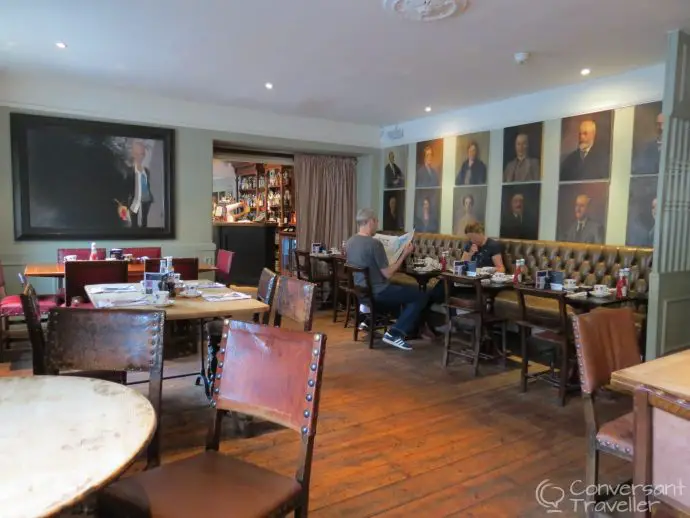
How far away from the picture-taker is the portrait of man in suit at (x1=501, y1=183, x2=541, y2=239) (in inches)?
233

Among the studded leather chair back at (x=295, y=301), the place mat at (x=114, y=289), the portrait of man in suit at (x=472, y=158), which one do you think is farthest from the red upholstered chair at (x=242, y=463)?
the portrait of man in suit at (x=472, y=158)

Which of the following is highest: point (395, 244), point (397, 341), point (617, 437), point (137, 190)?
point (137, 190)

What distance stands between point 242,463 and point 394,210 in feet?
21.8

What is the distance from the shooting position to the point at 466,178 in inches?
267

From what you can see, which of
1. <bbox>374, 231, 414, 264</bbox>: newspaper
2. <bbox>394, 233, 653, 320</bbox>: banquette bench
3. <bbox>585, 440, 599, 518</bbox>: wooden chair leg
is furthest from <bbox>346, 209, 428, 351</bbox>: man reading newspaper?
<bbox>585, 440, 599, 518</bbox>: wooden chair leg

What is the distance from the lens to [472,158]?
263 inches

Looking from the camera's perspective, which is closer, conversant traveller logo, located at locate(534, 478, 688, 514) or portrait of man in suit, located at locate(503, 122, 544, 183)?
conversant traveller logo, located at locate(534, 478, 688, 514)

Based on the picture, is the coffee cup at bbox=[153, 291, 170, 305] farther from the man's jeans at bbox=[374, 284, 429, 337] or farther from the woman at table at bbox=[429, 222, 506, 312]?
the woman at table at bbox=[429, 222, 506, 312]

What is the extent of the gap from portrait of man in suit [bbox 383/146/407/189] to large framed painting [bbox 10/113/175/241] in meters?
3.45

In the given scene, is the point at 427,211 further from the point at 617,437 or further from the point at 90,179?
the point at 617,437

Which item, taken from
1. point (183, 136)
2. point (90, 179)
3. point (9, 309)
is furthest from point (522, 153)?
point (9, 309)

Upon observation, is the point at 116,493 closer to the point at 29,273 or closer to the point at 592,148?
the point at 29,273

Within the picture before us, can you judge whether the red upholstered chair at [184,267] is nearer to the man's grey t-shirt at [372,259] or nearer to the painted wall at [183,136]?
the man's grey t-shirt at [372,259]

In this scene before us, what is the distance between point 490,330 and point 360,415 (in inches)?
78.7
